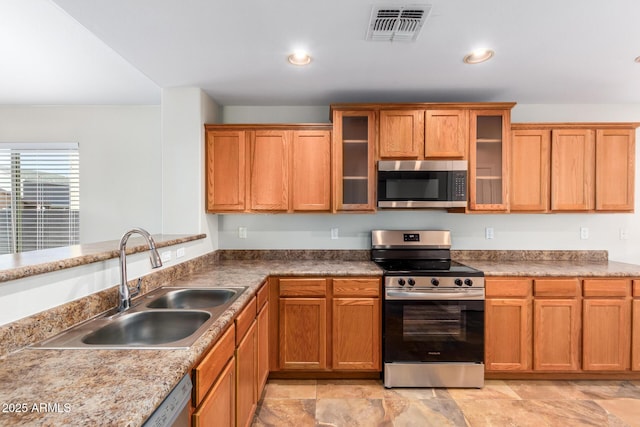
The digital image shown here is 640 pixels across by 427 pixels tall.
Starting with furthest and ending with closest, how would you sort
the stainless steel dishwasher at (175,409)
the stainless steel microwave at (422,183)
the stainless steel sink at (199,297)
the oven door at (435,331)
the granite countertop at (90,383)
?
the stainless steel microwave at (422,183)
the oven door at (435,331)
the stainless steel sink at (199,297)
the stainless steel dishwasher at (175,409)
the granite countertop at (90,383)

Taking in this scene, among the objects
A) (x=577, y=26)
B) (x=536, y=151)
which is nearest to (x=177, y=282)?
(x=577, y=26)

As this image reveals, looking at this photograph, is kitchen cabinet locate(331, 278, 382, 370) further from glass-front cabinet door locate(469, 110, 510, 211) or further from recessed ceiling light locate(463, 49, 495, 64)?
recessed ceiling light locate(463, 49, 495, 64)

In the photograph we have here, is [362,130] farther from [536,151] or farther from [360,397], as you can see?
[360,397]

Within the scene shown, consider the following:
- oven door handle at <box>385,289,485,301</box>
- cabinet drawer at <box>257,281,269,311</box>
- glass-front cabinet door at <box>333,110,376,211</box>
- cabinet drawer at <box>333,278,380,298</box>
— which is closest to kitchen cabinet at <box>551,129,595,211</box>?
oven door handle at <box>385,289,485,301</box>

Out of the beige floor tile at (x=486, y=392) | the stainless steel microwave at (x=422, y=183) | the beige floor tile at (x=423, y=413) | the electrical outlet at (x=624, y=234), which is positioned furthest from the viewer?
the electrical outlet at (x=624, y=234)

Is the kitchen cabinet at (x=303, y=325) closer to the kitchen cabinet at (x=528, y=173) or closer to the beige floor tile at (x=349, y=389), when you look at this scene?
the beige floor tile at (x=349, y=389)

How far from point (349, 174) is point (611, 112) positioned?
2731mm

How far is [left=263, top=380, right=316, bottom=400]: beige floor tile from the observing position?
2428 mm

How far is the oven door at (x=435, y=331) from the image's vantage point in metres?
2.52

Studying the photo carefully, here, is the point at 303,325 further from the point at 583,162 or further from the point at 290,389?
the point at 583,162

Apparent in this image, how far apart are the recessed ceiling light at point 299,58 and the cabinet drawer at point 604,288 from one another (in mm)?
2793

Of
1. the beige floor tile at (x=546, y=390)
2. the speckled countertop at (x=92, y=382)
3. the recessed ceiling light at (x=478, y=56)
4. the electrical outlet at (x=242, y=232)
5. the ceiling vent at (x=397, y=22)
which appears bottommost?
the beige floor tile at (x=546, y=390)

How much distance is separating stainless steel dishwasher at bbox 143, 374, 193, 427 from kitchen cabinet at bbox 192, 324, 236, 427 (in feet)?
0.21

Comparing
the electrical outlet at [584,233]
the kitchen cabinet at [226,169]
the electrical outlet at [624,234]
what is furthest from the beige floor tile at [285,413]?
the electrical outlet at [624,234]
